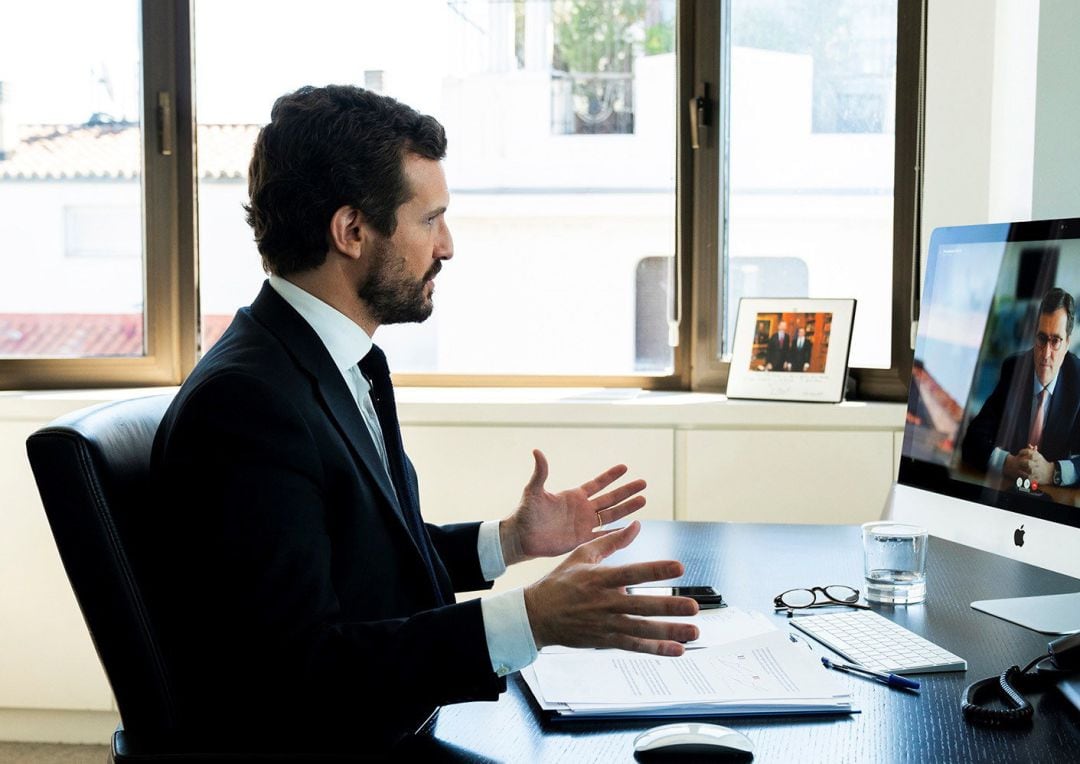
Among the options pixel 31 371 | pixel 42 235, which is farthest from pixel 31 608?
Answer: pixel 42 235

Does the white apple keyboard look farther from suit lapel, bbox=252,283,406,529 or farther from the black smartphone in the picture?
suit lapel, bbox=252,283,406,529

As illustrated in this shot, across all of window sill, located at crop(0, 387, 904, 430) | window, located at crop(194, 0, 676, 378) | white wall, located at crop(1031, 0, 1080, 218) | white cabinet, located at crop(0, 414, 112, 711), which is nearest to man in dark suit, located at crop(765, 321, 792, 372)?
window sill, located at crop(0, 387, 904, 430)

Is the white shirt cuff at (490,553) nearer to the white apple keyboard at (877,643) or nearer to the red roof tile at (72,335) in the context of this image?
the white apple keyboard at (877,643)

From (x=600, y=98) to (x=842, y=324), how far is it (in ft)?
3.01

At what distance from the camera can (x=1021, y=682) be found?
122 centimetres

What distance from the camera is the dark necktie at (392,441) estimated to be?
142 centimetres

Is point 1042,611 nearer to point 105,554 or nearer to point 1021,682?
point 1021,682

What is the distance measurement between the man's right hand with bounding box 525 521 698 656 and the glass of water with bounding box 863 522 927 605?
0.57 metres

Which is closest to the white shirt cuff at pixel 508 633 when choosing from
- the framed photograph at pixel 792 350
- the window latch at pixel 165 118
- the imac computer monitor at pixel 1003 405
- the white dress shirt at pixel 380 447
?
the white dress shirt at pixel 380 447

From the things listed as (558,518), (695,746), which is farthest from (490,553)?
(695,746)

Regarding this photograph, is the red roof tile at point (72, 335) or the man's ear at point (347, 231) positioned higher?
the man's ear at point (347, 231)

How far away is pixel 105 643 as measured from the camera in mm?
1152

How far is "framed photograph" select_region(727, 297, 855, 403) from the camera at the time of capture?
292cm

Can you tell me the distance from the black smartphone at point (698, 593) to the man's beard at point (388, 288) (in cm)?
50
